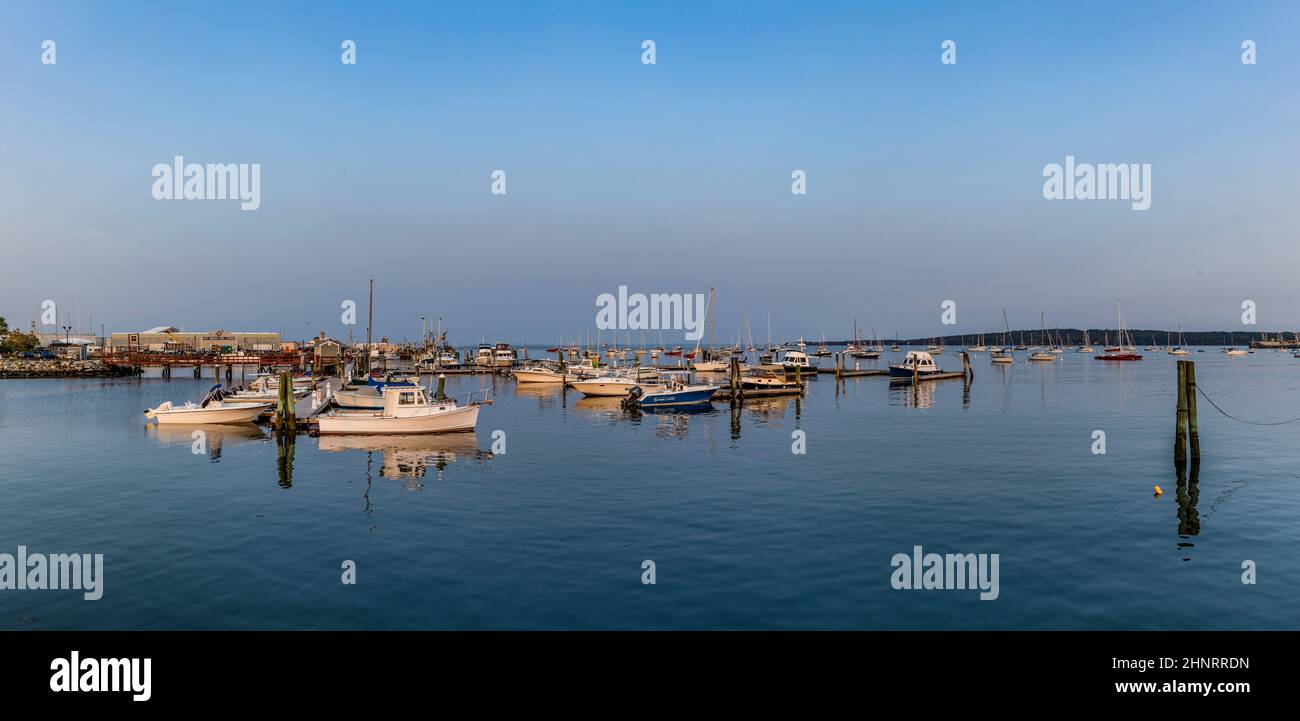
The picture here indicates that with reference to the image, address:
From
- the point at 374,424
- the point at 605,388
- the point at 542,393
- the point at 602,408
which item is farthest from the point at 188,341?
the point at 374,424

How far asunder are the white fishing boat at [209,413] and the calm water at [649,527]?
6.27 ft

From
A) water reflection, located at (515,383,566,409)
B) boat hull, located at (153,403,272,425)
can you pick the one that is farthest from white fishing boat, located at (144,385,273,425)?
water reflection, located at (515,383,566,409)

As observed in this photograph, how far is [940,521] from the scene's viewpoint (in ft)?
73.2

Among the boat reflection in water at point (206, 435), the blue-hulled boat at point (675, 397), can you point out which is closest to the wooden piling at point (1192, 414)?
the blue-hulled boat at point (675, 397)

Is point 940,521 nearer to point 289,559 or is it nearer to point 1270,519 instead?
point 1270,519

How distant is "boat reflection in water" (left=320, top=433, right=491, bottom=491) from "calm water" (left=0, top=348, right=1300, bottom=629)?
1.06 feet

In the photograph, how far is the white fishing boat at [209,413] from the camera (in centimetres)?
4603

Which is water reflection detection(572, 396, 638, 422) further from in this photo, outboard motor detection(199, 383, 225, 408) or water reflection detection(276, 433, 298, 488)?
outboard motor detection(199, 383, 225, 408)

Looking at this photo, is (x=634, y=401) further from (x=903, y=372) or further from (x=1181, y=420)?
(x=903, y=372)

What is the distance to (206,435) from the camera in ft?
141

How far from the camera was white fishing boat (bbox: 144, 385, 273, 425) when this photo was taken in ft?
151

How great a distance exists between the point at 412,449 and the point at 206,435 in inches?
577

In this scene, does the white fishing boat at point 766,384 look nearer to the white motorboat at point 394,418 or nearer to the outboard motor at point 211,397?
the white motorboat at point 394,418
